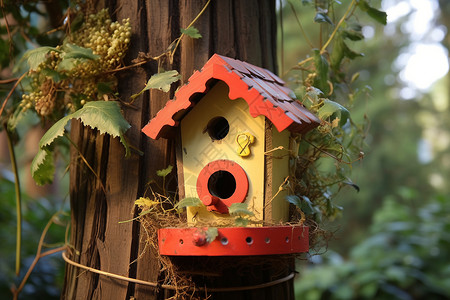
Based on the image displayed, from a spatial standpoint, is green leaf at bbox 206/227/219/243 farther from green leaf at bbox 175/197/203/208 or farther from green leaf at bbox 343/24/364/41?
green leaf at bbox 343/24/364/41

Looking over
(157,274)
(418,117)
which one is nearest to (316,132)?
(157,274)

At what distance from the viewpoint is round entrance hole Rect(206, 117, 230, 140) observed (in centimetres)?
158

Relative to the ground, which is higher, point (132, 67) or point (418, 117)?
point (418, 117)

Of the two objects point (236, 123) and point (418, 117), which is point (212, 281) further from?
point (418, 117)

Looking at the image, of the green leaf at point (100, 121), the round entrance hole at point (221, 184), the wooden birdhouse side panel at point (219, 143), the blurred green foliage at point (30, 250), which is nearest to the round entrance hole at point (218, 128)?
the wooden birdhouse side panel at point (219, 143)

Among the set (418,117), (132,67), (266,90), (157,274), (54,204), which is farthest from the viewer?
(418,117)

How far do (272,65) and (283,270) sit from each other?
2.63 feet

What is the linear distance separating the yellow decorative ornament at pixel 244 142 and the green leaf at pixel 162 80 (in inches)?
10.9

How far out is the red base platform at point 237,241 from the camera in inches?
52.2

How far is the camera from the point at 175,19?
1.74 meters

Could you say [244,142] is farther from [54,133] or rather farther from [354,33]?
[354,33]

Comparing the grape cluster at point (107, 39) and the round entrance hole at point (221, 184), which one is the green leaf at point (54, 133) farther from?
the round entrance hole at point (221, 184)

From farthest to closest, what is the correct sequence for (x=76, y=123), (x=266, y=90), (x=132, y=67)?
(x=76, y=123) < (x=132, y=67) < (x=266, y=90)

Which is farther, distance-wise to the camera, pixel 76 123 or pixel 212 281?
pixel 76 123
